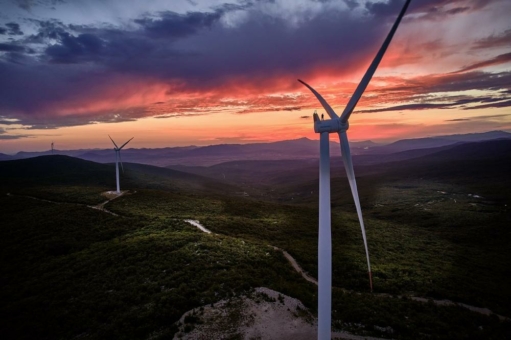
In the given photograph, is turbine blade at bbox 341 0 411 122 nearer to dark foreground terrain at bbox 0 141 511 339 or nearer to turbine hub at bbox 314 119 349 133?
turbine hub at bbox 314 119 349 133

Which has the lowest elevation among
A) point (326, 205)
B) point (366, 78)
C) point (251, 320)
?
point (251, 320)

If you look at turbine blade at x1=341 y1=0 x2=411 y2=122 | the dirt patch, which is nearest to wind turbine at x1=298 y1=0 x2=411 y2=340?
turbine blade at x1=341 y1=0 x2=411 y2=122

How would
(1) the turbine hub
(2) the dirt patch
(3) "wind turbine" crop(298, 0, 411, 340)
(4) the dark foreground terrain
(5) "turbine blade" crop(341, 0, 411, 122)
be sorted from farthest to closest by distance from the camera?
(4) the dark foreground terrain → (2) the dirt patch → (1) the turbine hub → (5) "turbine blade" crop(341, 0, 411, 122) → (3) "wind turbine" crop(298, 0, 411, 340)

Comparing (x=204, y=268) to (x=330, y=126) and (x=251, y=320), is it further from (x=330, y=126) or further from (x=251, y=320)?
(x=330, y=126)

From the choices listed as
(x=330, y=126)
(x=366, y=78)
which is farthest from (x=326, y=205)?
(x=366, y=78)

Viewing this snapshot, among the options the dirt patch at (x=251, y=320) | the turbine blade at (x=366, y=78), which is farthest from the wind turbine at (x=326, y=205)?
the dirt patch at (x=251, y=320)

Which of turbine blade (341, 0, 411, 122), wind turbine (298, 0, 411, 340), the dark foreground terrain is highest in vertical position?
turbine blade (341, 0, 411, 122)

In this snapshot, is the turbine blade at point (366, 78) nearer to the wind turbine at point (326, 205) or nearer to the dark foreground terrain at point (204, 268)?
the wind turbine at point (326, 205)

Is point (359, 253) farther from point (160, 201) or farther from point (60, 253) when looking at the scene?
point (160, 201)

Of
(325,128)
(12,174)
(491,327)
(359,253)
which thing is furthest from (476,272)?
(12,174)
